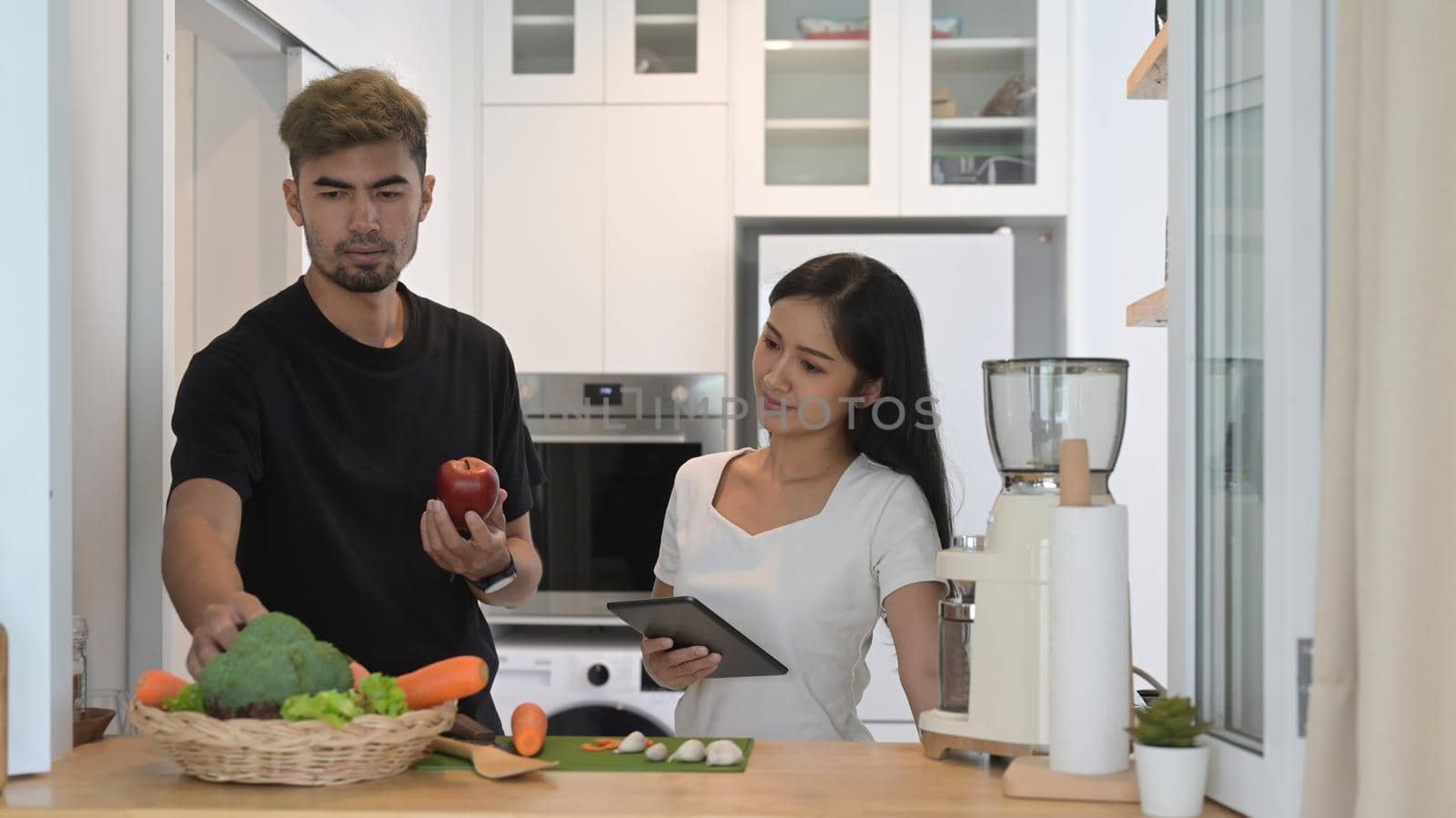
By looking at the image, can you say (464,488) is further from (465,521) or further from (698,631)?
(698,631)

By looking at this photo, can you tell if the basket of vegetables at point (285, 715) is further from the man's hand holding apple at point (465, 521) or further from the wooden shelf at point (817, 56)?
the wooden shelf at point (817, 56)

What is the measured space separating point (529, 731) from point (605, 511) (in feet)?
7.37

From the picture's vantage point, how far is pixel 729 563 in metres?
1.94

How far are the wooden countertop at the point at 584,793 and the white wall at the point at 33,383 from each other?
0.12 meters

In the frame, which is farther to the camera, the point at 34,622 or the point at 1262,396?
the point at 34,622

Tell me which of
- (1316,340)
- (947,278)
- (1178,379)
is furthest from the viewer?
(947,278)

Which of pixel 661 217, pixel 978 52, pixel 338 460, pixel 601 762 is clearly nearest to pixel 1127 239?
pixel 978 52

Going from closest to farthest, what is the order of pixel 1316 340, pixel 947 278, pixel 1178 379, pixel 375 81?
pixel 1316 340
pixel 1178 379
pixel 375 81
pixel 947 278

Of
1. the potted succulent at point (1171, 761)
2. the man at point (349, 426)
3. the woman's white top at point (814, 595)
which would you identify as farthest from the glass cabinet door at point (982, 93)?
the potted succulent at point (1171, 761)

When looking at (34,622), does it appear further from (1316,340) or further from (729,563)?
(1316,340)

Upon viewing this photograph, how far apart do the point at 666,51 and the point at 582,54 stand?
9.3 inches

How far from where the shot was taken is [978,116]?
377 cm

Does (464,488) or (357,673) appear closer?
(357,673)

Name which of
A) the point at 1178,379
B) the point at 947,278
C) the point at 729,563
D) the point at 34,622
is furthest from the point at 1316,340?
the point at 947,278
